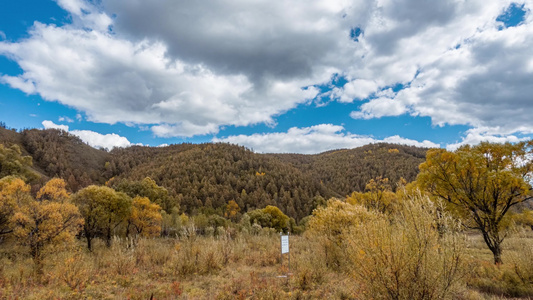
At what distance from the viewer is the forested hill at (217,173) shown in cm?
9462

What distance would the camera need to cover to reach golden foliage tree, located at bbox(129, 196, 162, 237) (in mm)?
32938

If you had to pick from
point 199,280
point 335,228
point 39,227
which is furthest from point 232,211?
point 199,280

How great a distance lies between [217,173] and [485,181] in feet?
357

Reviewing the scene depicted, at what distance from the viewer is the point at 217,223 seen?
5488 centimetres

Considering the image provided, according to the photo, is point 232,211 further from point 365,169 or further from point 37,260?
point 365,169

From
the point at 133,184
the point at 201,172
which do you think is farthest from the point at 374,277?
the point at 201,172

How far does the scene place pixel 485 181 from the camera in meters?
14.7

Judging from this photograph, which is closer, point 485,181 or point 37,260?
point 37,260

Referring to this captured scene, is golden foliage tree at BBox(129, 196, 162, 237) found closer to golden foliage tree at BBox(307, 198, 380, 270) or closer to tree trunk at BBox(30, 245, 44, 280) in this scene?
tree trunk at BBox(30, 245, 44, 280)

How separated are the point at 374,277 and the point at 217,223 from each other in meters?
52.7

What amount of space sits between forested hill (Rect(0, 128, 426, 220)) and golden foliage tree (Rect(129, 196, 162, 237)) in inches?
1711

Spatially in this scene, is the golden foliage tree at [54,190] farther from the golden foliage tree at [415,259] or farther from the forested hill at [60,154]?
the forested hill at [60,154]

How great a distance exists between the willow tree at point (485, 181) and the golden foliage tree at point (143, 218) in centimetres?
3286

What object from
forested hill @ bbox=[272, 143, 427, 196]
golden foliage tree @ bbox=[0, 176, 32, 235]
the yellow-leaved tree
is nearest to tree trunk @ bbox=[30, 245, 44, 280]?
the yellow-leaved tree
